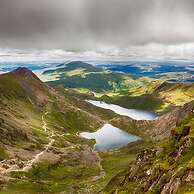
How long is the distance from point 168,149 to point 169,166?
122ft

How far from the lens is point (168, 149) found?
7657 inches

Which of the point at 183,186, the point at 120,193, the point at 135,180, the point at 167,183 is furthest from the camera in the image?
the point at 135,180

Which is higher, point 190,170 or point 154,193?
point 190,170

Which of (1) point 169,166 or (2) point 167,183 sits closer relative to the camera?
(2) point 167,183

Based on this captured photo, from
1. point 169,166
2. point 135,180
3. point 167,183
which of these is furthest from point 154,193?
point 135,180

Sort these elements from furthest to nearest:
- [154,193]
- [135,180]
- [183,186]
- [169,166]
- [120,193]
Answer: [135,180], [120,193], [169,166], [154,193], [183,186]

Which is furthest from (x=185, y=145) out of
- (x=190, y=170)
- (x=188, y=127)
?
(x=190, y=170)

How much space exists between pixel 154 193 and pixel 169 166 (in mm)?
22299

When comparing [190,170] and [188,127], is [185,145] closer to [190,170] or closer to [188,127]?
[188,127]

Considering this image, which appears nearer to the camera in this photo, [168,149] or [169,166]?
[169,166]

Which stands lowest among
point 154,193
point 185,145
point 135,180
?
point 135,180

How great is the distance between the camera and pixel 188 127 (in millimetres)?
192375

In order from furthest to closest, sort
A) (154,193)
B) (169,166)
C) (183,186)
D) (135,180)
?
(135,180), (169,166), (154,193), (183,186)

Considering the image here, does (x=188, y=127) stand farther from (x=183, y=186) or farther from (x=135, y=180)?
(x=183, y=186)
